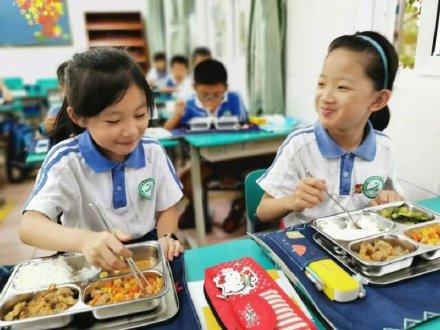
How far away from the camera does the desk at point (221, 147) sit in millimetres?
2393

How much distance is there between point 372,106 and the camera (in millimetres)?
1194

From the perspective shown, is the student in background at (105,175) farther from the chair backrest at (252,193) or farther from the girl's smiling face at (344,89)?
the girl's smiling face at (344,89)

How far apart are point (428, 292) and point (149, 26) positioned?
26.0ft

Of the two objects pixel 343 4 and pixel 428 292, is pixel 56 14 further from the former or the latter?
pixel 343 4

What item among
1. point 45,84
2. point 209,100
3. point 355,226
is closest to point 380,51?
point 355,226

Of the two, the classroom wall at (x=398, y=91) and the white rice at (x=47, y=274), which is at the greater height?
the classroom wall at (x=398, y=91)

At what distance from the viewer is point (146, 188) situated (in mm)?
1199

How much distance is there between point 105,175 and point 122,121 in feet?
0.86

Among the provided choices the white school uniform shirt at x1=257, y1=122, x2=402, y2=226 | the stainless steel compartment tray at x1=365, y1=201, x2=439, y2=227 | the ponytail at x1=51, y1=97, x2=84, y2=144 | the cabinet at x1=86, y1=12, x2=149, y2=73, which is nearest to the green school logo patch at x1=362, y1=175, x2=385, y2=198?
the white school uniform shirt at x1=257, y1=122, x2=402, y2=226

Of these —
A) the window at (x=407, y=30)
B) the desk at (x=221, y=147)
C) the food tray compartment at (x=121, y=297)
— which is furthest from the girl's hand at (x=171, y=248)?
the window at (x=407, y=30)

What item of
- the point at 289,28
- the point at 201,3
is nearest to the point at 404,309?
the point at 289,28

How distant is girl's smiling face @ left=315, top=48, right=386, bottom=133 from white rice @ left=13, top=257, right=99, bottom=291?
2.78 ft

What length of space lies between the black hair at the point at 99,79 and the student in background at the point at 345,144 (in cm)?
55

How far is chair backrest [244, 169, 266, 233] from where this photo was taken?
1.46m
